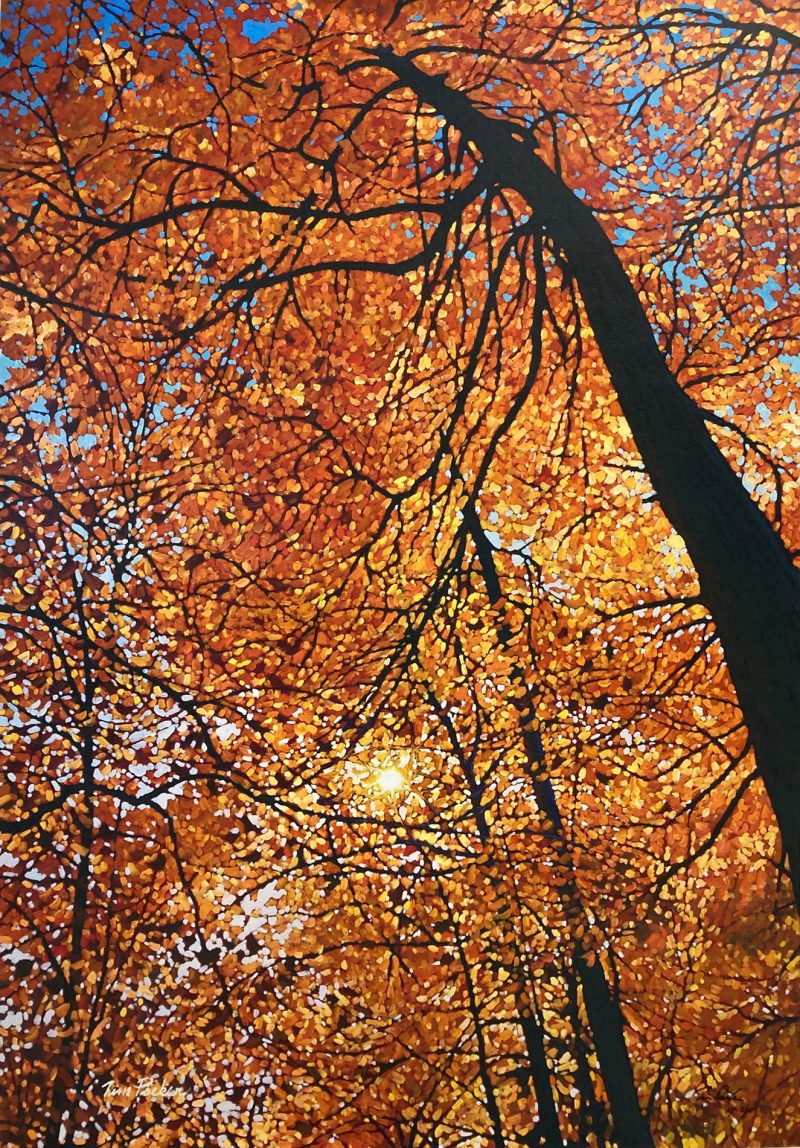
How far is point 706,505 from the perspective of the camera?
7.61 feet

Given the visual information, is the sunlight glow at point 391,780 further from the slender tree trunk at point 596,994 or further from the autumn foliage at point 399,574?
the slender tree trunk at point 596,994

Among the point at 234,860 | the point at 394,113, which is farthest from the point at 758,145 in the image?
the point at 234,860

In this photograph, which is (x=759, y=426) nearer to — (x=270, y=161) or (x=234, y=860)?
(x=270, y=161)

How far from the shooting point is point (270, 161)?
110 inches

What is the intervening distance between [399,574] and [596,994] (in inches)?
49.3

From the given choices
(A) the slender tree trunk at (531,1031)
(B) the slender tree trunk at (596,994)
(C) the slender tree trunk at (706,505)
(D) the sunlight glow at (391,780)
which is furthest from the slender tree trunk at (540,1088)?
(C) the slender tree trunk at (706,505)

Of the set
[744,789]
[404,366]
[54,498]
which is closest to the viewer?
[744,789]

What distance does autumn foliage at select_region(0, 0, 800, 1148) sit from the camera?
95.7 inches

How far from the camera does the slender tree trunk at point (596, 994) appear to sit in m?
2.41

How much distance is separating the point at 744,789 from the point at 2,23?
2.99 meters

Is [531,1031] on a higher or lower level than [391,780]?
lower
